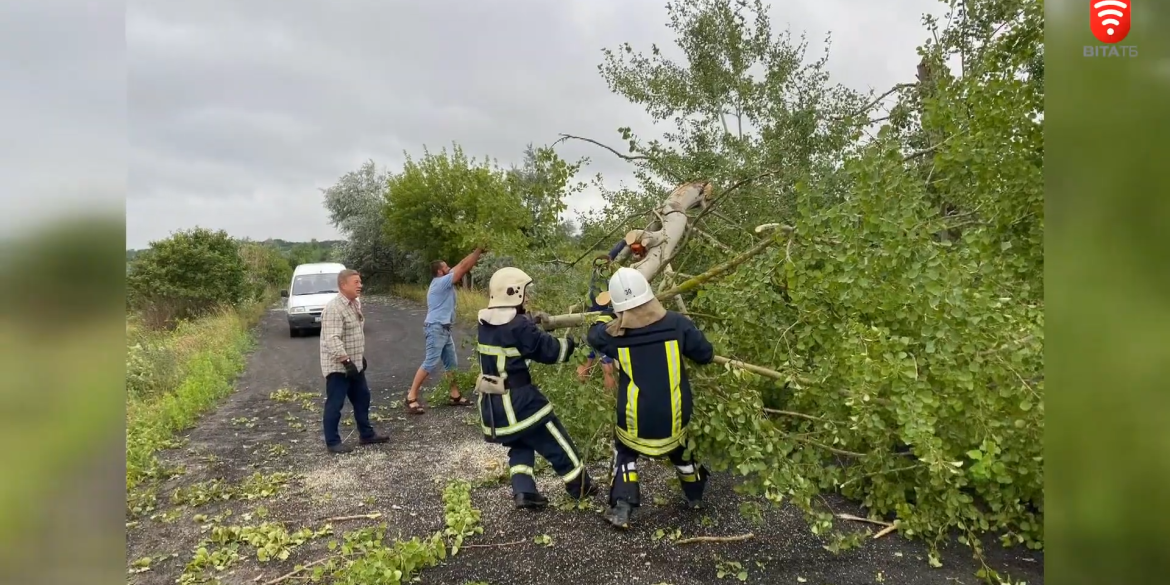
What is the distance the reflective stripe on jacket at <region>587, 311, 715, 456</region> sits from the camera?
278 centimetres

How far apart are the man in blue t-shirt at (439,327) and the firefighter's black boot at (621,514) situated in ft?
7.05

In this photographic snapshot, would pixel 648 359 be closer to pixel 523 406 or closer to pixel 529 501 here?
pixel 523 406

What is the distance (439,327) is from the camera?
496 centimetres

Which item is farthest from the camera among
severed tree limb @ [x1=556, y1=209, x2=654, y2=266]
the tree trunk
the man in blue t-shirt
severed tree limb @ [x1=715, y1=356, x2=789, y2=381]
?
the man in blue t-shirt

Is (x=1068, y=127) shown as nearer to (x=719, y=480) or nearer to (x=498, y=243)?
(x=719, y=480)

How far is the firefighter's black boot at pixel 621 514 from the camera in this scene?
2973mm

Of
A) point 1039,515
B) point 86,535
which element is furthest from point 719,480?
point 86,535

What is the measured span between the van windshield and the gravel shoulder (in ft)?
3.52

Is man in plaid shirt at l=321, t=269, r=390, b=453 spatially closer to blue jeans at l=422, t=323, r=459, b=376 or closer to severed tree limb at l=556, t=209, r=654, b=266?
blue jeans at l=422, t=323, r=459, b=376

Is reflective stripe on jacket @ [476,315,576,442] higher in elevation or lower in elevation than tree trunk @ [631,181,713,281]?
lower

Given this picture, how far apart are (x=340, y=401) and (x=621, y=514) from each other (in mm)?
2324

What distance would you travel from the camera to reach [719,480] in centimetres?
371

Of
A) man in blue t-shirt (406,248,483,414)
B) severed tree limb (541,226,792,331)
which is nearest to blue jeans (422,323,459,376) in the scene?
man in blue t-shirt (406,248,483,414)

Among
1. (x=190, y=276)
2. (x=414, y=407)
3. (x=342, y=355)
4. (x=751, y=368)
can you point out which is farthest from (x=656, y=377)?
(x=190, y=276)
